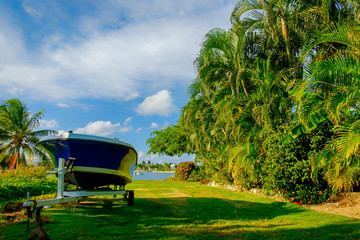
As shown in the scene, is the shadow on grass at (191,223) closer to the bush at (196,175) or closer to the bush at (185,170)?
the bush at (196,175)

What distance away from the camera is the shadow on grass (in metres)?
4.50

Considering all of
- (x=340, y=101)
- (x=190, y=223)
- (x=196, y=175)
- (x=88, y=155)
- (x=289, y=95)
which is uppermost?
(x=289, y=95)

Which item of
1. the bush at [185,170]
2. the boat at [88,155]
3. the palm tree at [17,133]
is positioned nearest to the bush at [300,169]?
the boat at [88,155]

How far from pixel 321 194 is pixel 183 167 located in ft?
48.0

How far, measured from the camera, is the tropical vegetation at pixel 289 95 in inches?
245

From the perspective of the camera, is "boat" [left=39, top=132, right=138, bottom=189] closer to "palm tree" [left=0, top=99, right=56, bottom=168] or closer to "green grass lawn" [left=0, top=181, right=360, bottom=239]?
"green grass lawn" [left=0, top=181, right=360, bottom=239]

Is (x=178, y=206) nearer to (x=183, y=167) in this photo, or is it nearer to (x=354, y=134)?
(x=354, y=134)

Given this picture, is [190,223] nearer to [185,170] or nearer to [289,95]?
[289,95]

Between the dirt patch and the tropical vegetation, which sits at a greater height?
the tropical vegetation

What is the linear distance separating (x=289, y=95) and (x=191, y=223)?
6202 mm

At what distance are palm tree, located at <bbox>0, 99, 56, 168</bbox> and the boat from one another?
19.0 metres

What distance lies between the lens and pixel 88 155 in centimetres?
595

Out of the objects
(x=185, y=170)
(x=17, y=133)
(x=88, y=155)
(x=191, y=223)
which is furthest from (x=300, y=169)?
(x=17, y=133)

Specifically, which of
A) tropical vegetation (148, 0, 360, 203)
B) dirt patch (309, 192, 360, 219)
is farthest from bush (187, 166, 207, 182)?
dirt patch (309, 192, 360, 219)
